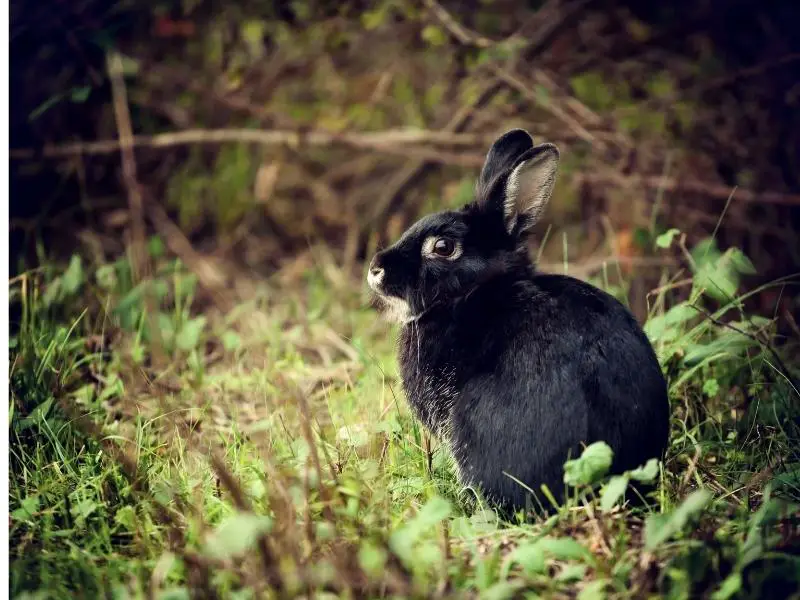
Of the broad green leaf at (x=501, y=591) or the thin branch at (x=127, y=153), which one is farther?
the thin branch at (x=127, y=153)

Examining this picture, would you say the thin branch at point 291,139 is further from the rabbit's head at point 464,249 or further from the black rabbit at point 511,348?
the rabbit's head at point 464,249

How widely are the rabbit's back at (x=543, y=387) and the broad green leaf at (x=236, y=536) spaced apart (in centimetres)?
84

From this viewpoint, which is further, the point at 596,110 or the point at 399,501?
the point at 596,110

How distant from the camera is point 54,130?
5.20m

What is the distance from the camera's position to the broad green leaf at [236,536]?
81.4 inches

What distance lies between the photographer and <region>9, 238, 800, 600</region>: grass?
2188 millimetres

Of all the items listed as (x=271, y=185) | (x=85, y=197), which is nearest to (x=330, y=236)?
(x=271, y=185)

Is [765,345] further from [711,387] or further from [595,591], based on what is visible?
[595,591]

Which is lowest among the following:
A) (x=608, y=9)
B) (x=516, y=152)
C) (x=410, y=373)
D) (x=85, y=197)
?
(x=410, y=373)

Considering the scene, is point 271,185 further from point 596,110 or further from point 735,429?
point 735,429

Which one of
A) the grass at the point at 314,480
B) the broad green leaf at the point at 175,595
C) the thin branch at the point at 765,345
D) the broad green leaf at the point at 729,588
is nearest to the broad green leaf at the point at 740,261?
the grass at the point at 314,480

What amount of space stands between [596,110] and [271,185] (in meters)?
2.56

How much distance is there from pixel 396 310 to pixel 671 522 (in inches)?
57.5

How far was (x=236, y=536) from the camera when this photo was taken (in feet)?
6.78
